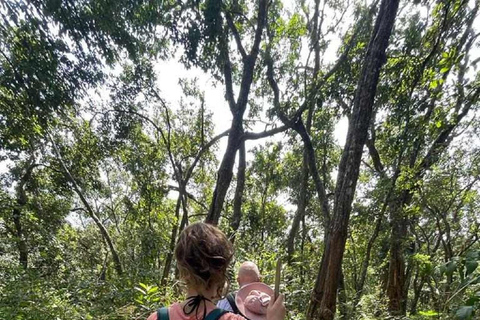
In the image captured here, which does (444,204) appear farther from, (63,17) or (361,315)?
(63,17)

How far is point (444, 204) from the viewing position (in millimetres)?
6812

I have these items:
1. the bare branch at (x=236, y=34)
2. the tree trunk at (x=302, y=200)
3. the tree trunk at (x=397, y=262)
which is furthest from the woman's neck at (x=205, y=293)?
the tree trunk at (x=302, y=200)

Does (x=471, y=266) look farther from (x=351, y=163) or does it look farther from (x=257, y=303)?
(x=351, y=163)

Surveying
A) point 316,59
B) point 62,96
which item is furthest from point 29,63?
point 316,59

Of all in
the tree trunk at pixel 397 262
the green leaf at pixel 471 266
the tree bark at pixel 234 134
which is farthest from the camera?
the tree bark at pixel 234 134

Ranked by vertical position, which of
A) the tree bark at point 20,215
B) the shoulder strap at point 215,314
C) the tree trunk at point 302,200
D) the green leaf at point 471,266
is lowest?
the shoulder strap at point 215,314

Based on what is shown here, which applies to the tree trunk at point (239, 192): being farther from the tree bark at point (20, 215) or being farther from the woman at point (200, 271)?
the woman at point (200, 271)

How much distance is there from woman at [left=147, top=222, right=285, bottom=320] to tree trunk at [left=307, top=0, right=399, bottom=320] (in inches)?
86.0

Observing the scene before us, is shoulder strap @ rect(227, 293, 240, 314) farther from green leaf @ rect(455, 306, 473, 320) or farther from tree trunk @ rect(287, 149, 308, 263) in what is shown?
tree trunk @ rect(287, 149, 308, 263)

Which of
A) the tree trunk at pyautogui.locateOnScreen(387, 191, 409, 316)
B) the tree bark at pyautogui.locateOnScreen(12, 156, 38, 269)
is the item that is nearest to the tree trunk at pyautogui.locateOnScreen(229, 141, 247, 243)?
the tree trunk at pyautogui.locateOnScreen(387, 191, 409, 316)

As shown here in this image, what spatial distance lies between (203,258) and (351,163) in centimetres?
243

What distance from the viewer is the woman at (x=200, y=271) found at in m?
1.01

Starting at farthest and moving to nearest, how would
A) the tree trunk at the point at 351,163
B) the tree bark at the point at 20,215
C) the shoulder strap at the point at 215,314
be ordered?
the tree bark at the point at 20,215 → the tree trunk at the point at 351,163 → the shoulder strap at the point at 215,314

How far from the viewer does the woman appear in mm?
1014
